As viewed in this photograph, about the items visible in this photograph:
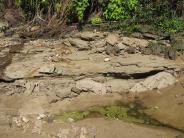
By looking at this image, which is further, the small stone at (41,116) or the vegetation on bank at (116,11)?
the vegetation on bank at (116,11)

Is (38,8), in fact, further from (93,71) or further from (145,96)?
(145,96)

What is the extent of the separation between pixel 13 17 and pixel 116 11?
2640 mm

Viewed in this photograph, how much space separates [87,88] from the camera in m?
7.72

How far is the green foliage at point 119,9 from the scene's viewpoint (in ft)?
30.5

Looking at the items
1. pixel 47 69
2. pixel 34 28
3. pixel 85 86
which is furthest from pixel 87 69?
pixel 34 28

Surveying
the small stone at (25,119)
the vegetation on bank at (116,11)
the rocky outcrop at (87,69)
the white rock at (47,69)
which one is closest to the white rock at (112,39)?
the rocky outcrop at (87,69)

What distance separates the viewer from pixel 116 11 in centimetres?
934

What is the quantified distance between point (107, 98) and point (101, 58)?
41.8 inches

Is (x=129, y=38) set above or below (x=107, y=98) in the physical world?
above

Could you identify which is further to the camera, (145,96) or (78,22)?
(78,22)

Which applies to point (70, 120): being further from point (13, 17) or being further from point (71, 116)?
point (13, 17)

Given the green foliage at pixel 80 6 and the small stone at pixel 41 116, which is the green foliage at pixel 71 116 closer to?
the small stone at pixel 41 116

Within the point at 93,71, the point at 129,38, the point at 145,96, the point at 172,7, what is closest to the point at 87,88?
the point at 93,71

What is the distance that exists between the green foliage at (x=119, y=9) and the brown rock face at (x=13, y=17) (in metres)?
2.17
